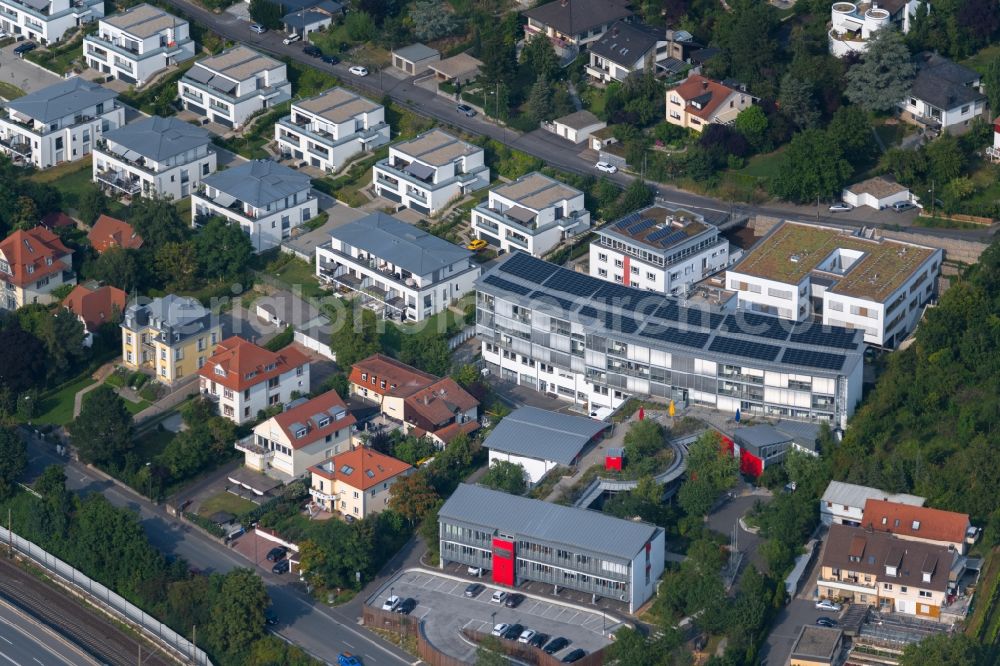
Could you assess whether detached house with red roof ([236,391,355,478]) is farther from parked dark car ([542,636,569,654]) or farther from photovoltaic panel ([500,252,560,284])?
parked dark car ([542,636,569,654])

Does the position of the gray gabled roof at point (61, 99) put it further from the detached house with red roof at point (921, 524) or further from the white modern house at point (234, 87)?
the detached house with red roof at point (921, 524)

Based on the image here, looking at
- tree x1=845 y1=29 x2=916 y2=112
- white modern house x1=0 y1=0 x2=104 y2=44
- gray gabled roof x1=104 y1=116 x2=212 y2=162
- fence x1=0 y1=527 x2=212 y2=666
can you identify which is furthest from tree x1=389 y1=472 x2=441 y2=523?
white modern house x1=0 y1=0 x2=104 y2=44

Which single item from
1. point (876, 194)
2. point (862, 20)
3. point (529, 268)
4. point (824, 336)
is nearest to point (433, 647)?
point (824, 336)

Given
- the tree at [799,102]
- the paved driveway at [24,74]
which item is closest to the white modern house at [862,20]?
the tree at [799,102]

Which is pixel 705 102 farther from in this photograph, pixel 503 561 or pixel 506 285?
pixel 503 561

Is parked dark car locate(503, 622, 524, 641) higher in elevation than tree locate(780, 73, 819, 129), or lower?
lower

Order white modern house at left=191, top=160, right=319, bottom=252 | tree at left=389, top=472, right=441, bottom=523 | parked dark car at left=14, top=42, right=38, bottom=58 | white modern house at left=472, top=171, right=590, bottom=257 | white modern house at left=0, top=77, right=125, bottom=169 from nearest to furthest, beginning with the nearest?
1. tree at left=389, top=472, right=441, bottom=523
2. white modern house at left=472, top=171, right=590, bottom=257
3. white modern house at left=191, top=160, right=319, bottom=252
4. white modern house at left=0, top=77, right=125, bottom=169
5. parked dark car at left=14, top=42, right=38, bottom=58

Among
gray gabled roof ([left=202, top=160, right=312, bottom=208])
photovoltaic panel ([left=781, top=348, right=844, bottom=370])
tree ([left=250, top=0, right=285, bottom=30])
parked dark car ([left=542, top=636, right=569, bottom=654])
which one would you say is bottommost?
parked dark car ([left=542, top=636, right=569, bottom=654])
